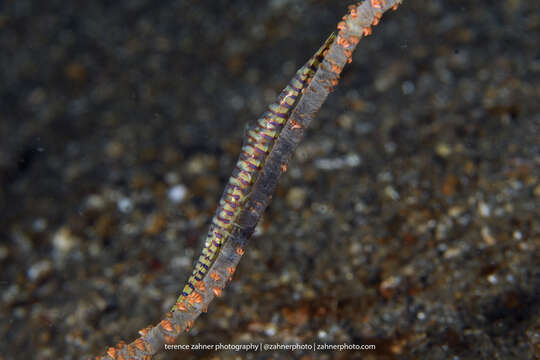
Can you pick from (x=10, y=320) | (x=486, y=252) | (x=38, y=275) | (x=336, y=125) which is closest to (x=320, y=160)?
(x=336, y=125)

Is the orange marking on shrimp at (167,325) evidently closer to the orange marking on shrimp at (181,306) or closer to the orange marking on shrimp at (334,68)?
the orange marking on shrimp at (181,306)

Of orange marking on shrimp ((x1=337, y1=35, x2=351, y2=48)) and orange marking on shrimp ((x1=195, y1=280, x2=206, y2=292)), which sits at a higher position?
orange marking on shrimp ((x1=337, y1=35, x2=351, y2=48))

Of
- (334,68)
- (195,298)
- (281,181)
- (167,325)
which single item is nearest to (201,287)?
(195,298)

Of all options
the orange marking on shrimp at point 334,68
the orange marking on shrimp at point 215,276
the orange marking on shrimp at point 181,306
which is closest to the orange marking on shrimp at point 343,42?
the orange marking on shrimp at point 334,68

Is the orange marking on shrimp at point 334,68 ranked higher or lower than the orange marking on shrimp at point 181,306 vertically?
higher

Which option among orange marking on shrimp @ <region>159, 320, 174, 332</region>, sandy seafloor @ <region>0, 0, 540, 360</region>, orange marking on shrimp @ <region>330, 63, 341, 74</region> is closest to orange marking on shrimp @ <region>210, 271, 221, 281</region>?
orange marking on shrimp @ <region>159, 320, 174, 332</region>

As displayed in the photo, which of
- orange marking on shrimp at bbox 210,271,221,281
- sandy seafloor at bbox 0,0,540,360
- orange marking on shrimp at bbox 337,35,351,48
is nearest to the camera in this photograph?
orange marking on shrimp at bbox 337,35,351,48

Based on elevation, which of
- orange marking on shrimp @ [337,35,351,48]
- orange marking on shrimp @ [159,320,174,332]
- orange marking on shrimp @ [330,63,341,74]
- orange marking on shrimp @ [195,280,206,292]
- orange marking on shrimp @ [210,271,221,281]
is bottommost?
orange marking on shrimp @ [159,320,174,332]

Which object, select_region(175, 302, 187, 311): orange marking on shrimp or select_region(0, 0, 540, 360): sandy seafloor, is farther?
select_region(0, 0, 540, 360): sandy seafloor

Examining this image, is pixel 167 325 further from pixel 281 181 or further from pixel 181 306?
pixel 281 181

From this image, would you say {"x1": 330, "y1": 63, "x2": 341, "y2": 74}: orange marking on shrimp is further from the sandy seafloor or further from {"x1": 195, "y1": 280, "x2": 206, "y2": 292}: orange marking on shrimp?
the sandy seafloor
